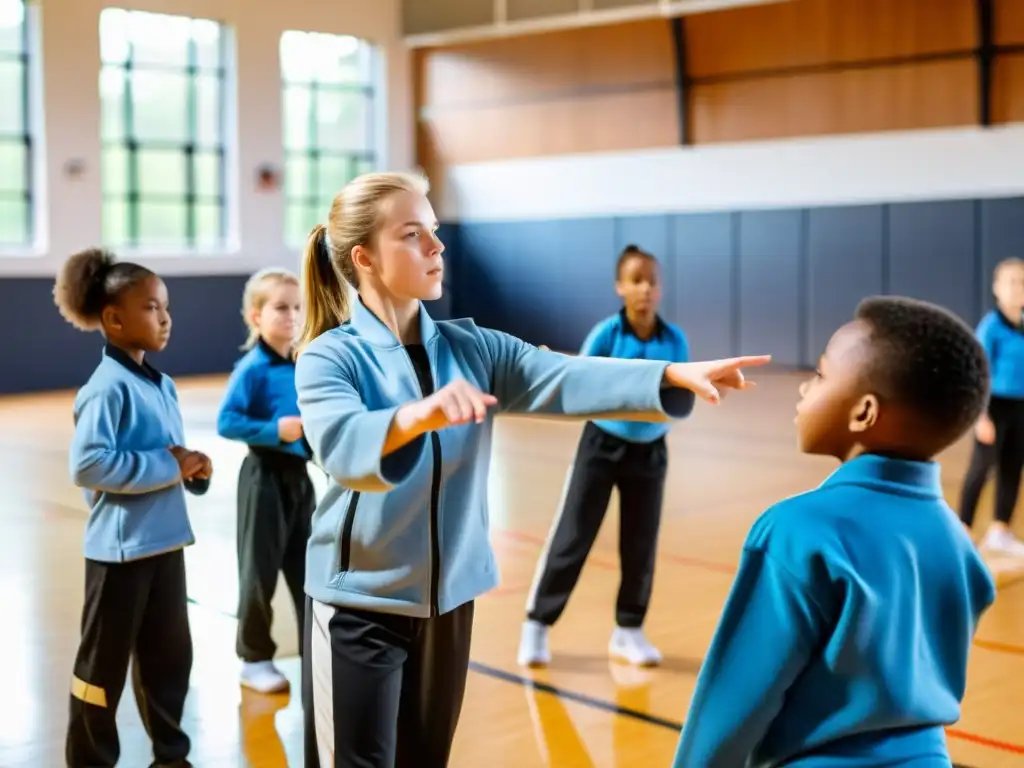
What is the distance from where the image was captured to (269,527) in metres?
4.52

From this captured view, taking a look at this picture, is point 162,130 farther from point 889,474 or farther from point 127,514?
point 889,474

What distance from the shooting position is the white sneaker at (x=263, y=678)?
4617 mm

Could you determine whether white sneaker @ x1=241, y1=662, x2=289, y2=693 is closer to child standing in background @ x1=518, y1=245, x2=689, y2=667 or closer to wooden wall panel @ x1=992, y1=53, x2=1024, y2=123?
child standing in background @ x1=518, y1=245, x2=689, y2=667

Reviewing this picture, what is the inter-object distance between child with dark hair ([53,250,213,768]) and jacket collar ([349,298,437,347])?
1.21 meters

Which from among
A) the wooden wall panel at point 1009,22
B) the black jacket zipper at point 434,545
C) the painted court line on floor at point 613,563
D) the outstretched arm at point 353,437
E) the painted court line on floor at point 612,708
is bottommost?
the painted court line on floor at point 612,708

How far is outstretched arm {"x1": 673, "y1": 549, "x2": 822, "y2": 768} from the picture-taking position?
1.63m

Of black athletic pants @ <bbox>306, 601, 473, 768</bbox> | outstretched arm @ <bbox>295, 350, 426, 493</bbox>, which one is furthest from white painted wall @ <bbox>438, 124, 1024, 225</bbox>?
outstretched arm @ <bbox>295, 350, 426, 493</bbox>

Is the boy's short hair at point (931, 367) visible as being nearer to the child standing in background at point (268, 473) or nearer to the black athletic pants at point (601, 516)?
the child standing in background at point (268, 473)

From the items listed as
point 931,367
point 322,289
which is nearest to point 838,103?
point 322,289

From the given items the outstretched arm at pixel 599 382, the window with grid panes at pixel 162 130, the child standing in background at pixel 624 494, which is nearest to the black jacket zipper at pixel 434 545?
the outstretched arm at pixel 599 382

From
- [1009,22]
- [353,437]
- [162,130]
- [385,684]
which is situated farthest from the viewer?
[162,130]

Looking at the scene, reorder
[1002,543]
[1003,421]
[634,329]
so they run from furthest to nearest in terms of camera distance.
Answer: [1002,543]
[1003,421]
[634,329]

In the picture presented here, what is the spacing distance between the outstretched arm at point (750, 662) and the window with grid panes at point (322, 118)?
17.1m

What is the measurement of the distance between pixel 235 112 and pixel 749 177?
21.8 feet
